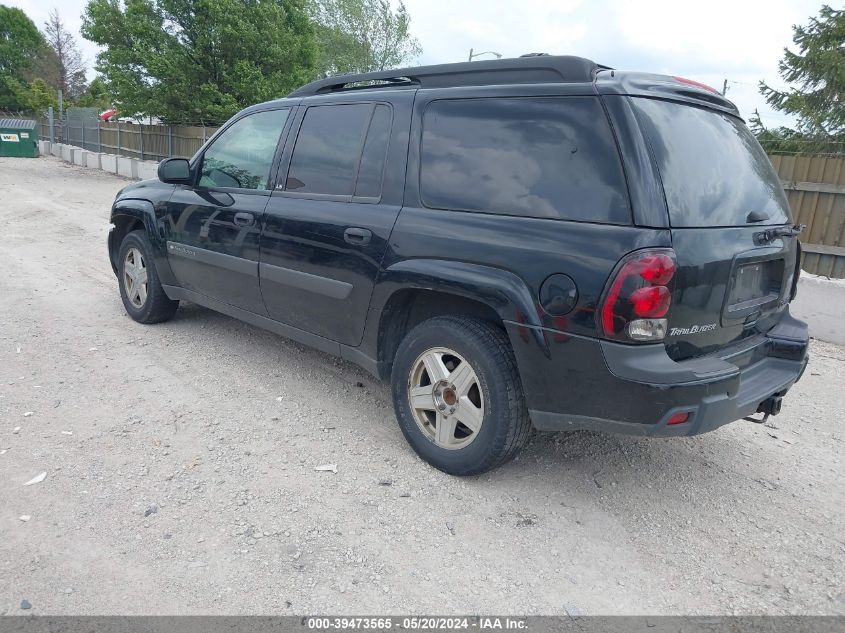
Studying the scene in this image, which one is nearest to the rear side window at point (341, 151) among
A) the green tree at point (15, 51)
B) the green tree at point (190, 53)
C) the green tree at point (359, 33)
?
the green tree at point (190, 53)

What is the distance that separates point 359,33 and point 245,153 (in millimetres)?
42243

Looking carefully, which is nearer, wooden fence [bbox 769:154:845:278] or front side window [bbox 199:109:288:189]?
front side window [bbox 199:109:288:189]

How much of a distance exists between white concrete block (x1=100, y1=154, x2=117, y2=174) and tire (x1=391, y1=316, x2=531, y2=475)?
22.4m

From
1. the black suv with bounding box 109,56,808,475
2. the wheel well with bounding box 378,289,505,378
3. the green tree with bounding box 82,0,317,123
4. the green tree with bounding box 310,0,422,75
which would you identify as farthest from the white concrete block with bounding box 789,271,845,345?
the green tree with bounding box 310,0,422,75

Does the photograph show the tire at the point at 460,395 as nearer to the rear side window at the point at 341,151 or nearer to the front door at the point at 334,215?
the front door at the point at 334,215

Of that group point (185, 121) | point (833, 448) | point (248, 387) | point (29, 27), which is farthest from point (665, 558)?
point (29, 27)

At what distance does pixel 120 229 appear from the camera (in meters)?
5.91

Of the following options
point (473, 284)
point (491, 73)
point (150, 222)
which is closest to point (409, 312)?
point (473, 284)

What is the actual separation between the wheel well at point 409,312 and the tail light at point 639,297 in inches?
27.9

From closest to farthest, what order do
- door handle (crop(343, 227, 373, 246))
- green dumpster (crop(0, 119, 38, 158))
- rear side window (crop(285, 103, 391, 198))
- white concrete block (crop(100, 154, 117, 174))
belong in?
door handle (crop(343, 227, 373, 246))
rear side window (crop(285, 103, 391, 198))
white concrete block (crop(100, 154, 117, 174))
green dumpster (crop(0, 119, 38, 158))

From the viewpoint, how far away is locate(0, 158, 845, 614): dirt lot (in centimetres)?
257

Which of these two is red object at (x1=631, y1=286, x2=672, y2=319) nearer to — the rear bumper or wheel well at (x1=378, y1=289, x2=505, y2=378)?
the rear bumper

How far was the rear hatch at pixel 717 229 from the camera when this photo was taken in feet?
9.04

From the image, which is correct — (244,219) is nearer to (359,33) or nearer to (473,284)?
(473,284)
